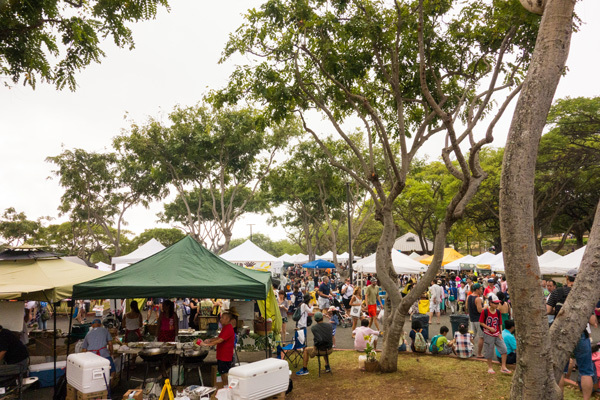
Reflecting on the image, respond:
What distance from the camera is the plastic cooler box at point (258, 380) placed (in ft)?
18.5

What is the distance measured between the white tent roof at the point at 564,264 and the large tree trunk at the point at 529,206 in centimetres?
1375

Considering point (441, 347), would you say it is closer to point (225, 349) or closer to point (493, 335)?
point (493, 335)

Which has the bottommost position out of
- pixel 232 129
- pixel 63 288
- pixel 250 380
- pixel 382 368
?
pixel 382 368

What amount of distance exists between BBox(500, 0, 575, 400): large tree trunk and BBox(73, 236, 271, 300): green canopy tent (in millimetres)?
3965

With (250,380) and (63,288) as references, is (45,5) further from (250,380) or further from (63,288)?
(250,380)

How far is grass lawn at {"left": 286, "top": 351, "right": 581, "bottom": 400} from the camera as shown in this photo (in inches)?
267

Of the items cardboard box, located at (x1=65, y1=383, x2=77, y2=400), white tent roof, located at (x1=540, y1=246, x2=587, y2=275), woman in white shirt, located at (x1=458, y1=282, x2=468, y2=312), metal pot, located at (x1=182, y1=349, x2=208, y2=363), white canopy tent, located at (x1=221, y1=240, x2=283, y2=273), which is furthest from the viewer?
white canopy tent, located at (x1=221, y1=240, x2=283, y2=273)

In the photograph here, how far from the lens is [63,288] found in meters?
7.64

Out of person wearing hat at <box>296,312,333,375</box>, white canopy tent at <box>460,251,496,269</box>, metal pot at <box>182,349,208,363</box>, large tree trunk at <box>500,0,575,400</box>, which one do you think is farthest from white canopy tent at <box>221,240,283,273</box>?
large tree trunk at <box>500,0,575,400</box>

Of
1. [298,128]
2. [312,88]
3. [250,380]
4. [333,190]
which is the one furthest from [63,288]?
[333,190]

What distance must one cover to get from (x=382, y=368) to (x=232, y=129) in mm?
16328

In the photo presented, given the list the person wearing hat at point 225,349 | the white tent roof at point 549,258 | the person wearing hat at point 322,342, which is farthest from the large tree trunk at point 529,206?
the white tent roof at point 549,258

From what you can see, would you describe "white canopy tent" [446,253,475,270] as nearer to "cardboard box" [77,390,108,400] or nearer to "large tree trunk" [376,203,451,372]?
"large tree trunk" [376,203,451,372]

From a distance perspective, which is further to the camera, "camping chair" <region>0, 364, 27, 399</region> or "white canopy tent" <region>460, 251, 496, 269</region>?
"white canopy tent" <region>460, 251, 496, 269</region>
